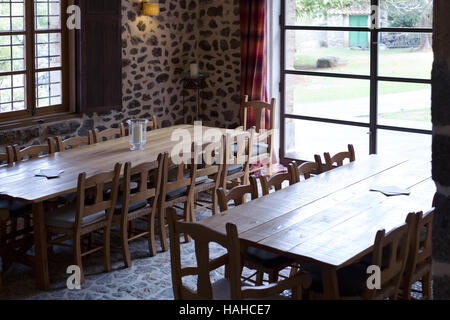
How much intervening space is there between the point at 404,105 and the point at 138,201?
353 centimetres

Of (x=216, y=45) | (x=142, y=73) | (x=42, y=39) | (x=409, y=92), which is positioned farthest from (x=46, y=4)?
(x=409, y=92)

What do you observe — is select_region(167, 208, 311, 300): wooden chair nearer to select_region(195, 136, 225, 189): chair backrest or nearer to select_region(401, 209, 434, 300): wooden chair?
select_region(401, 209, 434, 300): wooden chair

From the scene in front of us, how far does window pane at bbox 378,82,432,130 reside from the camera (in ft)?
24.1

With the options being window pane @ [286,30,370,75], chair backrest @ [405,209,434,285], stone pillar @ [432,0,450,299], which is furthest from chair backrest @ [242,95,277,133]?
stone pillar @ [432,0,450,299]

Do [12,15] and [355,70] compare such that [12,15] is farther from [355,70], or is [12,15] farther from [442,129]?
[442,129]

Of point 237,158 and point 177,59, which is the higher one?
point 177,59

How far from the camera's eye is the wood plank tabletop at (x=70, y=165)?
4.84 metres

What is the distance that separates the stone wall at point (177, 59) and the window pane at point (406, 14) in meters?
1.91

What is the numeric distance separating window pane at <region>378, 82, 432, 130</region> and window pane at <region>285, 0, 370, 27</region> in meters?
0.87

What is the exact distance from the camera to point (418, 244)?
152 inches

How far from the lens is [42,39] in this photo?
271 inches

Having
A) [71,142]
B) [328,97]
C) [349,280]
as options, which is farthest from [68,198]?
[328,97]

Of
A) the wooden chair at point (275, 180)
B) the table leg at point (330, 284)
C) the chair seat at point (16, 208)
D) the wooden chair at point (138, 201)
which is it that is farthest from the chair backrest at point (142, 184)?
the table leg at point (330, 284)
